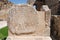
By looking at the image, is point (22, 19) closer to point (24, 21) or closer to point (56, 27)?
point (24, 21)

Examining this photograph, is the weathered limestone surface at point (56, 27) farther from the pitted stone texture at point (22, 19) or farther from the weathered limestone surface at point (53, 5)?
the pitted stone texture at point (22, 19)

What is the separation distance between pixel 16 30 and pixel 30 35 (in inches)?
8.8

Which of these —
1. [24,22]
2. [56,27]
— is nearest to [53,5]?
[56,27]

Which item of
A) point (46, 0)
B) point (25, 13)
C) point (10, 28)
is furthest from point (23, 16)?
point (46, 0)

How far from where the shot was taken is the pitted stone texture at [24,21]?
3.02 meters

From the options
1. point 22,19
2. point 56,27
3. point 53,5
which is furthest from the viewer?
point 53,5

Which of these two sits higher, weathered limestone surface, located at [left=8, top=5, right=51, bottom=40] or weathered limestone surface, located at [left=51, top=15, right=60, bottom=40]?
weathered limestone surface, located at [left=8, top=5, right=51, bottom=40]

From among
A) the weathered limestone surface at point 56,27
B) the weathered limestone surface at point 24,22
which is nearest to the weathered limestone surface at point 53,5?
the weathered limestone surface at point 56,27

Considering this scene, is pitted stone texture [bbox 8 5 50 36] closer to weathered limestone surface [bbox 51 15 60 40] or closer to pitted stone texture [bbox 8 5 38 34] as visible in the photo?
pitted stone texture [bbox 8 5 38 34]

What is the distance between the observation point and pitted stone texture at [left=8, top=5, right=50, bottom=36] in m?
3.02

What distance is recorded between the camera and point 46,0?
1655 cm

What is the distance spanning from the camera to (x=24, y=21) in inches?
120

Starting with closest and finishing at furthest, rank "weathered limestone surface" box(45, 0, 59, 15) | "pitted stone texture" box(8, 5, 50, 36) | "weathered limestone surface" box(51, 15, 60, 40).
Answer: "pitted stone texture" box(8, 5, 50, 36)
"weathered limestone surface" box(51, 15, 60, 40)
"weathered limestone surface" box(45, 0, 59, 15)

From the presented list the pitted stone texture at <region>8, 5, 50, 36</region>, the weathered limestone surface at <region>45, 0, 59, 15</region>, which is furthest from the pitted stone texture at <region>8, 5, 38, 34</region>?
the weathered limestone surface at <region>45, 0, 59, 15</region>
